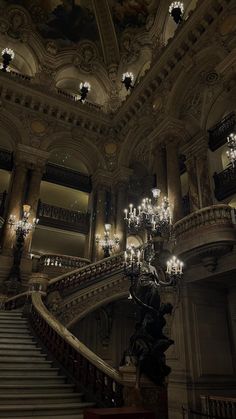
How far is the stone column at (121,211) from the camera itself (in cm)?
1562

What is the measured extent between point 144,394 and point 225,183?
973 centimetres

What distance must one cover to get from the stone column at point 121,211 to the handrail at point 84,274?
4311 millimetres

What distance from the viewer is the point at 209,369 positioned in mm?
8969

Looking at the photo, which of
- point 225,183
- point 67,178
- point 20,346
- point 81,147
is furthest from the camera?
point 81,147

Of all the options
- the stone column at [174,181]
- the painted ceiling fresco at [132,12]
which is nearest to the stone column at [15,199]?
the stone column at [174,181]

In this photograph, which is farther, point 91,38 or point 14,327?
point 91,38

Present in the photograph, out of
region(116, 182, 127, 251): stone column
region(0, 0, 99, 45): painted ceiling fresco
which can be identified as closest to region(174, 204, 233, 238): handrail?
region(116, 182, 127, 251): stone column

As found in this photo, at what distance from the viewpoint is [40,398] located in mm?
4605

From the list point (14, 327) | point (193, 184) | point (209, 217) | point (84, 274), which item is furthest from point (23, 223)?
point (193, 184)

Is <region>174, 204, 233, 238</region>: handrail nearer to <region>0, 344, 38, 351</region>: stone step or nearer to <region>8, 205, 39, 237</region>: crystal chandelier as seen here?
<region>0, 344, 38, 351</region>: stone step

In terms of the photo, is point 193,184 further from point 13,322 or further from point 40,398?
point 40,398

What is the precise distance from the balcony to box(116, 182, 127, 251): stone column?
628 cm

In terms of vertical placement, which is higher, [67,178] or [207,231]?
[67,178]

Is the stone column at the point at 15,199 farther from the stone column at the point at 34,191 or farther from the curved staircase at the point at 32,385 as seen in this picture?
the curved staircase at the point at 32,385
